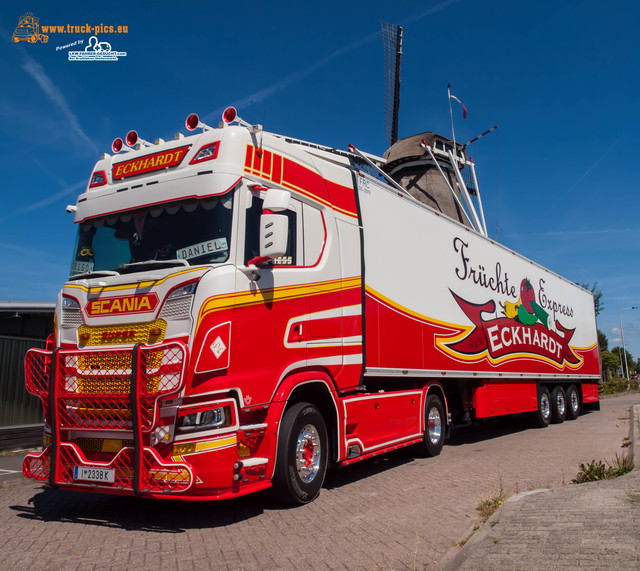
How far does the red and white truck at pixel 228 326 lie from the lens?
4.92m

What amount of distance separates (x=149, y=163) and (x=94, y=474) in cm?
334

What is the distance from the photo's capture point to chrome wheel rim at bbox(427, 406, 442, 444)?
9.32 metres

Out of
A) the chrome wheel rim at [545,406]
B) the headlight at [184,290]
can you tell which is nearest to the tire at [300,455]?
the headlight at [184,290]

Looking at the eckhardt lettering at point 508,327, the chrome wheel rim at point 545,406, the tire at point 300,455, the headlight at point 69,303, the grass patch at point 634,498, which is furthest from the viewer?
the chrome wheel rim at point 545,406

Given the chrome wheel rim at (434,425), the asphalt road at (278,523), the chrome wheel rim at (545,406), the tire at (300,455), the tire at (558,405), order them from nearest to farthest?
the asphalt road at (278,523)
the tire at (300,455)
the chrome wheel rim at (434,425)
the chrome wheel rim at (545,406)
the tire at (558,405)

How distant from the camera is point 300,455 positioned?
5.82 m

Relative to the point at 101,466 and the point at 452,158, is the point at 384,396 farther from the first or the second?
the point at 452,158

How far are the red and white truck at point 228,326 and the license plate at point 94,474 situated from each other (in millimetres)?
18

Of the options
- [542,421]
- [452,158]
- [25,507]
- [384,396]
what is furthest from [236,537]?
[452,158]

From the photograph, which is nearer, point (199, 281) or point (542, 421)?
point (199, 281)

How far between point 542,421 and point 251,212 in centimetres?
1133

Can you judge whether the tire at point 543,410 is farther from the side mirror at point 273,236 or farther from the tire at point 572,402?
the side mirror at point 273,236

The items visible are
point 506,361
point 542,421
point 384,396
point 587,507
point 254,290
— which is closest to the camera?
point 587,507

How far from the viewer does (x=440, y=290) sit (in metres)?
9.50
